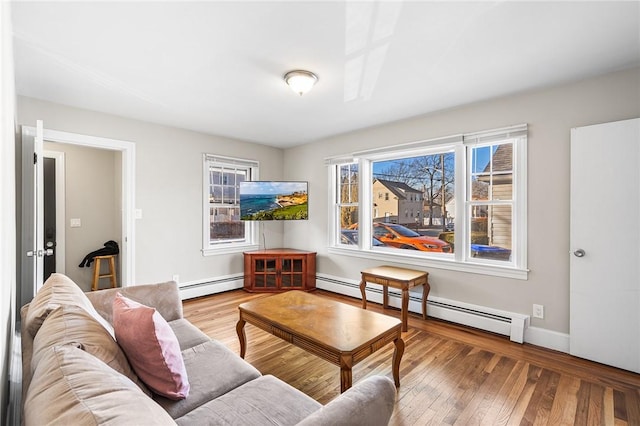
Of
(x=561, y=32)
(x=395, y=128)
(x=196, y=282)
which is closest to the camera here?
(x=561, y=32)

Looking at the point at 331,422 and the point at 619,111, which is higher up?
the point at 619,111

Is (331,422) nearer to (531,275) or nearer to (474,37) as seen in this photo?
(474,37)

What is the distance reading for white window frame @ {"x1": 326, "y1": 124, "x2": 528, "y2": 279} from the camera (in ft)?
9.48

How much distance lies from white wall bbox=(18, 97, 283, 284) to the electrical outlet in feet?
12.7

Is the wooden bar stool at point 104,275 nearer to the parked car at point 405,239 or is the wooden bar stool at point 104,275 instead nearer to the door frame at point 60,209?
the door frame at point 60,209

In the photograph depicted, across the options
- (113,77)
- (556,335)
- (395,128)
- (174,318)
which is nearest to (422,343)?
(556,335)

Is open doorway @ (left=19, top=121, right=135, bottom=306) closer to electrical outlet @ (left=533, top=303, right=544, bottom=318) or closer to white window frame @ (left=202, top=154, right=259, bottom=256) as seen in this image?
white window frame @ (left=202, top=154, right=259, bottom=256)

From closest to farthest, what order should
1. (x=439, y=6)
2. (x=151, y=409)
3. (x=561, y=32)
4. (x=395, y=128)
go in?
(x=151, y=409) → (x=439, y=6) → (x=561, y=32) → (x=395, y=128)

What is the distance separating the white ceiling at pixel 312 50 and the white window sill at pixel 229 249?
6.73 ft

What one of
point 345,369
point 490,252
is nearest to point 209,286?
point 345,369

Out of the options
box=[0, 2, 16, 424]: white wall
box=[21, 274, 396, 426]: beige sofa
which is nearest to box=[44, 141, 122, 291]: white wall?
box=[21, 274, 396, 426]: beige sofa

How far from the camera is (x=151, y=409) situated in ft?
2.45

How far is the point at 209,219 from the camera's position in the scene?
4418 millimetres

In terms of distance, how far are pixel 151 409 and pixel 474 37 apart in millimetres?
2506
